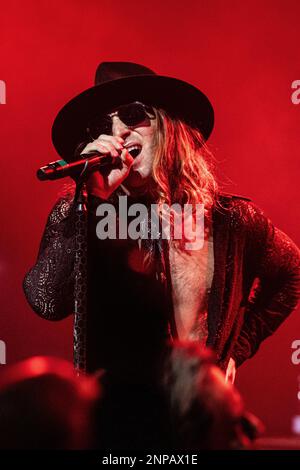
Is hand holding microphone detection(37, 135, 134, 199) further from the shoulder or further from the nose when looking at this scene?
the shoulder

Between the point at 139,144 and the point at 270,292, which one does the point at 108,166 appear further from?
the point at 270,292

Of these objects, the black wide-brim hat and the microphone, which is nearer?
the microphone

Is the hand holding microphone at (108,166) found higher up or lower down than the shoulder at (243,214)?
higher up

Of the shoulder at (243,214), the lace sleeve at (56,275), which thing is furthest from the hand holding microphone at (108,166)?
the shoulder at (243,214)

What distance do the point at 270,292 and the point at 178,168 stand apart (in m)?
0.62

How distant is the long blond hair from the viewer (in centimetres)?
221

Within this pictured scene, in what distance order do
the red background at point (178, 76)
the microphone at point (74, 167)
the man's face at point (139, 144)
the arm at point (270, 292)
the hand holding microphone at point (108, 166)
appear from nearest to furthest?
1. the microphone at point (74, 167)
2. the hand holding microphone at point (108, 166)
3. the man's face at point (139, 144)
4. the arm at point (270, 292)
5. the red background at point (178, 76)

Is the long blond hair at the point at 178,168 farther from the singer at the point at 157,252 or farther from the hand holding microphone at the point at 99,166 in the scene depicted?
the hand holding microphone at the point at 99,166

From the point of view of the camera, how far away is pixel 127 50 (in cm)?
350

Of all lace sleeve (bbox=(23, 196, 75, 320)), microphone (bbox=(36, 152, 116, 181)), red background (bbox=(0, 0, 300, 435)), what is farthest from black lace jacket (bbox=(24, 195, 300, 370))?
red background (bbox=(0, 0, 300, 435))

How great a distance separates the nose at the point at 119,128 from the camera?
2.15 m

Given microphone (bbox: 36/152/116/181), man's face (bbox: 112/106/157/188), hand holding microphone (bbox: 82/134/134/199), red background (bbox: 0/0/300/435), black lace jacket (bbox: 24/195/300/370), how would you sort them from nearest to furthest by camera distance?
microphone (bbox: 36/152/116/181) < hand holding microphone (bbox: 82/134/134/199) < black lace jacket (bbox: 24/195/300/370) < man's face (bbox: 112/106/157/188) < red background (bbox: 0/0/300/435)

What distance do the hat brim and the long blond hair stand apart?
0.05m

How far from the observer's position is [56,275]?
6.05ft
